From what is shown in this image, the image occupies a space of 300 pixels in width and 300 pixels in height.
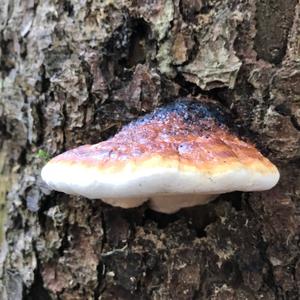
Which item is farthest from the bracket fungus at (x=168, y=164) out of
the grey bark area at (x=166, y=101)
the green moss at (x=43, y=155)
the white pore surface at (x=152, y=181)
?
the green moss at (x=43, y=155)

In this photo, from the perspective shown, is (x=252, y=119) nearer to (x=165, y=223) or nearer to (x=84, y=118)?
(x=165, y=223)

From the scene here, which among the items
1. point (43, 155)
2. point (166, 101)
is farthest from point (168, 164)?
point (43, 155)

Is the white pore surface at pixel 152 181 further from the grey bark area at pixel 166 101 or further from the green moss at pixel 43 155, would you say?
the green moss at pixel 43 155

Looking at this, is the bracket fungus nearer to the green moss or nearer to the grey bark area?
the grey bark area

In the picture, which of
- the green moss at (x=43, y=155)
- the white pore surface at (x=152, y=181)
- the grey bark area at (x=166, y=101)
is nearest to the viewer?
the white pore surface at (x=152, y=181)

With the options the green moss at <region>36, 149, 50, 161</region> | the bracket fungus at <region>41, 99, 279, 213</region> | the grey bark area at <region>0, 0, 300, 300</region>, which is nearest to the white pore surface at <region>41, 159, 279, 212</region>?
the bracket fungus at <region>41, 99, 279, 213</region>

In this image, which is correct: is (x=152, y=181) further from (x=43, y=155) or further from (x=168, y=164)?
(x=43, y=155)
